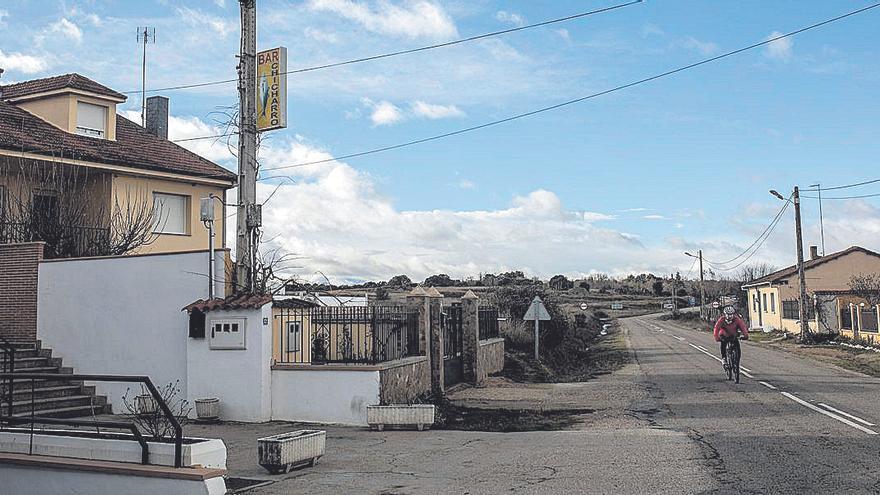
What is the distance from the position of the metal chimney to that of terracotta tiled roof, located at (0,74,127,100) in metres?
5.09

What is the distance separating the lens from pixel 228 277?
15.1m

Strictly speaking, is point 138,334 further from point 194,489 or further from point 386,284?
point 386,284

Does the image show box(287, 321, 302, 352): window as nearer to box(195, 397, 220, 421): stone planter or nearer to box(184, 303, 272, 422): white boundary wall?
box(184, 303, 272, 422): white boundary wall

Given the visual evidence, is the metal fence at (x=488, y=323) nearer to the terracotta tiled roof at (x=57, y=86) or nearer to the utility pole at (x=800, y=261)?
the terracotta tiled roof at (x=57, y=86)

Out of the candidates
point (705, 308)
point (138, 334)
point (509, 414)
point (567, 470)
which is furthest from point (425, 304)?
point (705, 308)

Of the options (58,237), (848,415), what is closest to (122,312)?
(58,237)

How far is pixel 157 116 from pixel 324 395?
64.2 ft

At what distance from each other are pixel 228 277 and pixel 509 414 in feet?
19.3

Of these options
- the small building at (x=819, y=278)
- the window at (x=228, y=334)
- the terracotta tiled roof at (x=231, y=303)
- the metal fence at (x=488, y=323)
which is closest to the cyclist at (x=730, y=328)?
the metal fence at (x=488, y=323)

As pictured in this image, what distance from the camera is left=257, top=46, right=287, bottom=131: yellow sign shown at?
1625 centimetres

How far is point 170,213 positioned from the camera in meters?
25.2

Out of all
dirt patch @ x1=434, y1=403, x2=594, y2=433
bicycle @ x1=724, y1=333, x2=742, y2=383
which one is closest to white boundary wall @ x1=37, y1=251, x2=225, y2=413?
dirt patch @ x1=434, y1=403, x2=594, y2=433

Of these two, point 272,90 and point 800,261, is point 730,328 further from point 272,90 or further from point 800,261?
point 800,261

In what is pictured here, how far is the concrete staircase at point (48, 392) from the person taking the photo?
46.5 feet
